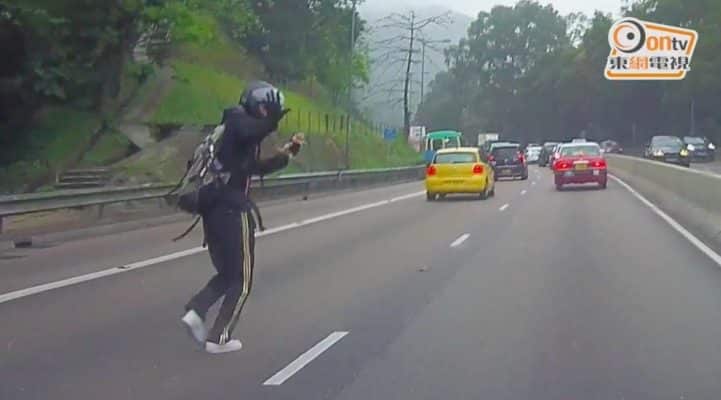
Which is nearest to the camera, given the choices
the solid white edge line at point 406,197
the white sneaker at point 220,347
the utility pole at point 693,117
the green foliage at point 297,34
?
the white sneaker at point 220,347

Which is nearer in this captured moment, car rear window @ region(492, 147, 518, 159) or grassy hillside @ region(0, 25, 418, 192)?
grassy hillside @ region(0, 25, 418, 192)

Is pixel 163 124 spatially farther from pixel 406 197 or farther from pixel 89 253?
pixel 89 253

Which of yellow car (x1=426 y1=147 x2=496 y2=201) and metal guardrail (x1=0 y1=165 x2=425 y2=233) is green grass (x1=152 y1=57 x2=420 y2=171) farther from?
yellow car (x1=426 y1=147 x2=496 y2=201)

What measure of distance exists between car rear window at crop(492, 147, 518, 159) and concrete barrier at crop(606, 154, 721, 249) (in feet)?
37.4

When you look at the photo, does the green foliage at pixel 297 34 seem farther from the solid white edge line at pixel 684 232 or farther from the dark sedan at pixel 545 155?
the solid white edge line at pixel 684 232

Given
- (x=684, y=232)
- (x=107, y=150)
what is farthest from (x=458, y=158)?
(x=684, y=232)

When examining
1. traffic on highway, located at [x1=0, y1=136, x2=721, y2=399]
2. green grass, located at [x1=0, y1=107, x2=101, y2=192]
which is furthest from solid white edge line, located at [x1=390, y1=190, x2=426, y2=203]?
traffic on highway, located at [x1=0, y1=136, x2=721, y2=399]

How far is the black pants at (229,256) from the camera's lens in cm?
923

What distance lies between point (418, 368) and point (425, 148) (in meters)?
67.2

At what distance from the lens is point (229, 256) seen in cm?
929

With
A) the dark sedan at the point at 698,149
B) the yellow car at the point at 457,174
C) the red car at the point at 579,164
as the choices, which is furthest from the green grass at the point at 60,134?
the dark sedan at the point at 698,149

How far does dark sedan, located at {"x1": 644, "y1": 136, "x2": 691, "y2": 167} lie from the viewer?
5959 centimetres

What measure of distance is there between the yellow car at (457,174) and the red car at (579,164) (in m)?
4.96

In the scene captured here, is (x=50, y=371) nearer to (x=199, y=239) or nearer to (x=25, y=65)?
(x=199, y=239)
